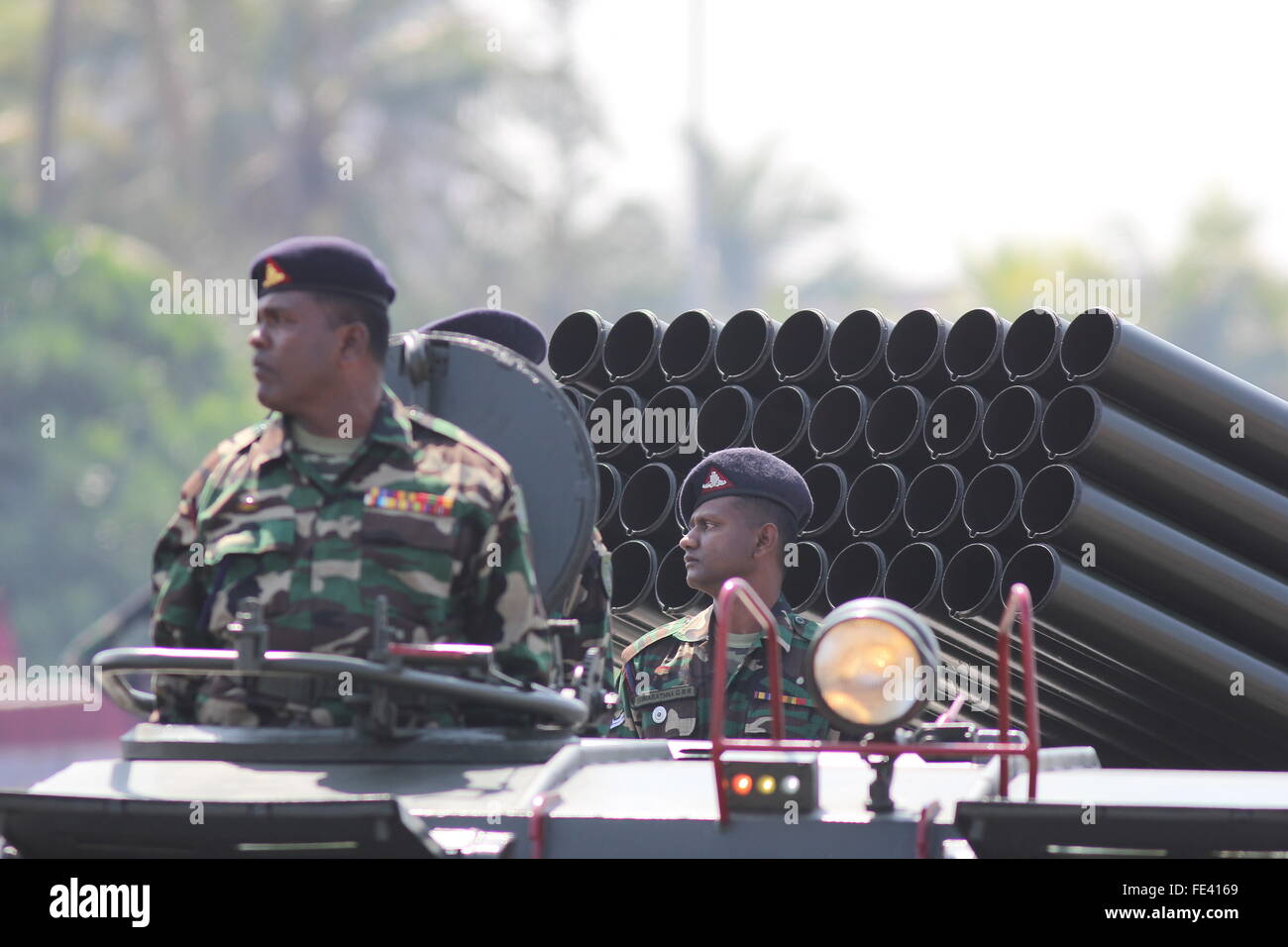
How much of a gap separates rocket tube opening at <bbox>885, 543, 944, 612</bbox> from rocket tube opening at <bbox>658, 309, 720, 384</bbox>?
1.04m

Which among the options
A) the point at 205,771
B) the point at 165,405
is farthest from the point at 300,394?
the point at 165,405

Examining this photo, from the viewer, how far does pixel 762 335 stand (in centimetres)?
700

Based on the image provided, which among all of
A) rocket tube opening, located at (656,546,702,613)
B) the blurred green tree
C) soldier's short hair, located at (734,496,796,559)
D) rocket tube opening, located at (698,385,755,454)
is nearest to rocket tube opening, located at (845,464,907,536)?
soldier's short hair, located at (734,496,796,559)

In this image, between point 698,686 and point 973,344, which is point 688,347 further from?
point 698,686

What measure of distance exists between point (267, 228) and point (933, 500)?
3428cm

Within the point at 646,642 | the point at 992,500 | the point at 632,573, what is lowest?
the point at 646,642

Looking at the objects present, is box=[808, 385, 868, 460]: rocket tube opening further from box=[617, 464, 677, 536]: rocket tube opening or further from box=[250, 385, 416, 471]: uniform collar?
box=[250, 385, 416, 471]: uniform collar

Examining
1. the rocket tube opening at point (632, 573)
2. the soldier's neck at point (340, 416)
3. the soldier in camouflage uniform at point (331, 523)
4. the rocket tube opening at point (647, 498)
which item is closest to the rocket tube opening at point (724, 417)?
the rocket tube opening at point (647, 498)

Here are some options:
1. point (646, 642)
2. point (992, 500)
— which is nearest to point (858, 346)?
point (992, 500)

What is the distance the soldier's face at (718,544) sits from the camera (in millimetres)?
6422

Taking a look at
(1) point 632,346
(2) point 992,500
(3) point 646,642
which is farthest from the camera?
(1) point 632,346

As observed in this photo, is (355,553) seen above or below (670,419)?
below

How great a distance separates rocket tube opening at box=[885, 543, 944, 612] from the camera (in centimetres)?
621

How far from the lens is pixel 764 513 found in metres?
6.44
